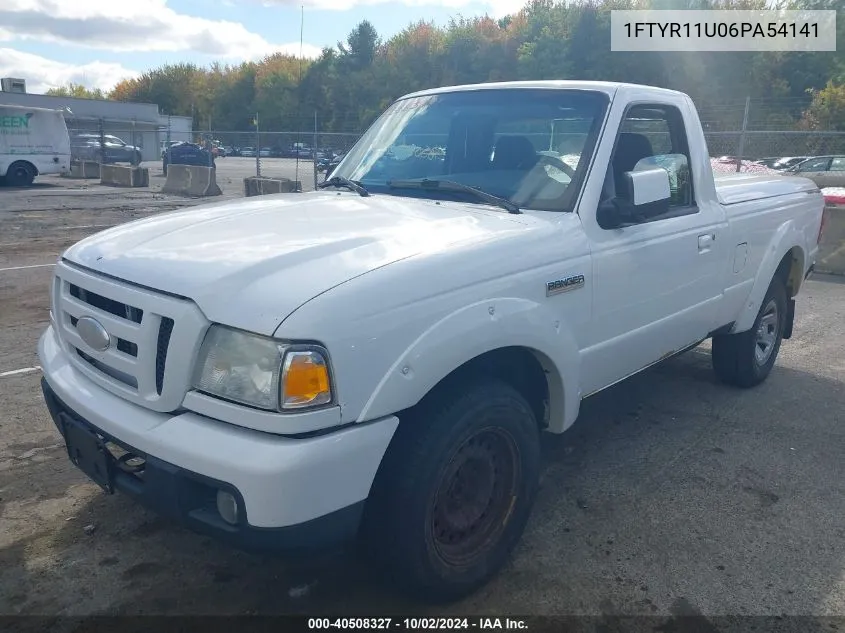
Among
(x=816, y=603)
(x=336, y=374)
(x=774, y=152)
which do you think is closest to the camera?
(x=336, y=374)

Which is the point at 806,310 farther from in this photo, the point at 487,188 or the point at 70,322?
the point at 70,322

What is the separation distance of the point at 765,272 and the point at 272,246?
11.9 feet

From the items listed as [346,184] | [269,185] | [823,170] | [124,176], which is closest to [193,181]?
[269,185]

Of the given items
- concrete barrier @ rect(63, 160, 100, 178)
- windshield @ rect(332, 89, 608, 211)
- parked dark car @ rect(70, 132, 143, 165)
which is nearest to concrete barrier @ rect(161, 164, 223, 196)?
concrete barrier @ rect(63, 160, 100, 178)

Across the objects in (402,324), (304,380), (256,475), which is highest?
(402,324)

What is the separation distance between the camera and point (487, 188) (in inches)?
137

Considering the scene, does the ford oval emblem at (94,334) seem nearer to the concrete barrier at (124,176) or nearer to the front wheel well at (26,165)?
the front wheel well at (26,165)

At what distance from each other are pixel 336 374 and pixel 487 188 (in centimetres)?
164

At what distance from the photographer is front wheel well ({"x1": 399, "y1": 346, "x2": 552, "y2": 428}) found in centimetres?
268

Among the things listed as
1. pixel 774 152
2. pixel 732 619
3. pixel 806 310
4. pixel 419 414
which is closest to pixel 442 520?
pixel 419 414

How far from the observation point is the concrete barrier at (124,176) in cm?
2378

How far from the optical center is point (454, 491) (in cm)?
270

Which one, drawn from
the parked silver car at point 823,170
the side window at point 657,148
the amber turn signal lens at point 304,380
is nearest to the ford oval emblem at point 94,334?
the amber turn signal lens at point 304,380

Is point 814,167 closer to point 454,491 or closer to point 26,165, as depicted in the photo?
point 454,491
